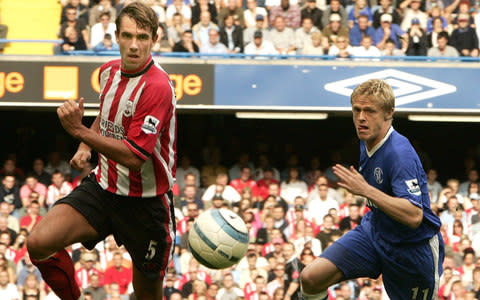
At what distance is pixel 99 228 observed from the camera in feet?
19.7

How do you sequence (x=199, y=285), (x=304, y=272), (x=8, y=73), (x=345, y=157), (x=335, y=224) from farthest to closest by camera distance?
1. (x=345, y=157)
2. (x=8, y=73)
3. (x=335, y=224)
4. (x=199, y=285)
5. (x=304, y=272)

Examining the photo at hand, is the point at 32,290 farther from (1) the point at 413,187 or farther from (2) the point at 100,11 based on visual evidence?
(1) the point at 413,187

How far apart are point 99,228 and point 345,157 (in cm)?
919

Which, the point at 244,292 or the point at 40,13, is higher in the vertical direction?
the point at 40,13

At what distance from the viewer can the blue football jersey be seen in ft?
18.6

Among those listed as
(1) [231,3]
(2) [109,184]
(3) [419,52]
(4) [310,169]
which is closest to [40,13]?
(1) [231,3]

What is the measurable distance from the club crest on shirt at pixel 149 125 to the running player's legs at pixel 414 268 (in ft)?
5.87

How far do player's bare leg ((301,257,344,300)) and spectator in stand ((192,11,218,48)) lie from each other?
8093mm

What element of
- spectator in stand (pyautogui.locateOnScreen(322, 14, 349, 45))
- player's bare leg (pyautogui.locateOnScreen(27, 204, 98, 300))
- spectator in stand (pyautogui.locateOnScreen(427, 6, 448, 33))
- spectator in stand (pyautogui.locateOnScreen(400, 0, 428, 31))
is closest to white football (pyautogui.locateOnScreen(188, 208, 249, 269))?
player's bare leg (pyautogui.locateOnScreen(27, 204, 98, 300))

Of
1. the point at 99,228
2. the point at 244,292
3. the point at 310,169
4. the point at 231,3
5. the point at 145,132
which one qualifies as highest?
the point at 231,3

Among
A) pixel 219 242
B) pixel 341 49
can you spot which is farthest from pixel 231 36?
pixel 219 242

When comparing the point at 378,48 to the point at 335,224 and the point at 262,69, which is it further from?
the point at 335,224

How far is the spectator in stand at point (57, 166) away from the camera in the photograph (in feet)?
44.4

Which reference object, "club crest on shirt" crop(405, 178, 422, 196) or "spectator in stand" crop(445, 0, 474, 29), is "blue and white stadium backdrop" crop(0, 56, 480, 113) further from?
"club crest on shirt" crop(405, 178, 422, 196)
